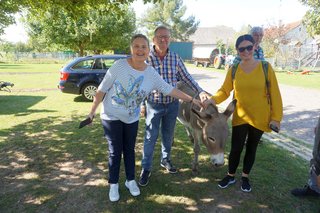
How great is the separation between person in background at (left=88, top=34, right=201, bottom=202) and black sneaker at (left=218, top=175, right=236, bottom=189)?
56.2 inches

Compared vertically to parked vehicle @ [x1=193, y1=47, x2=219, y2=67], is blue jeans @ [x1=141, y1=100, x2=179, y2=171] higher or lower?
lower

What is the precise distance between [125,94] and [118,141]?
0.69 m

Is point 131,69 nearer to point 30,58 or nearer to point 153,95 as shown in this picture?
point 153,95

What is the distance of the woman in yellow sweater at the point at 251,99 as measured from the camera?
3.37m

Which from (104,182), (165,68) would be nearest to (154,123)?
(165,68)

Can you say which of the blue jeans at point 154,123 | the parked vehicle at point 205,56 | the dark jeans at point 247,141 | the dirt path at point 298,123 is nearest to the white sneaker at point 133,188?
the blue jeans at point 154,123

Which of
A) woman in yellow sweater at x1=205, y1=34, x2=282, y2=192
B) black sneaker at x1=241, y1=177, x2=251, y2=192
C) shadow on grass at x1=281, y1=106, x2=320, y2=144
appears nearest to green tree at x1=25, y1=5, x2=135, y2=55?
shadow on grass at x1=281, y1=106, x2=320, y2=144

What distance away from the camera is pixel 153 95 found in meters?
3.85

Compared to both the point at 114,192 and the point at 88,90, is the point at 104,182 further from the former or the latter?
the point at 88,90

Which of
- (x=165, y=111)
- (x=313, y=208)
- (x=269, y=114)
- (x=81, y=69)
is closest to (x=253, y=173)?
(x=313, y=208)

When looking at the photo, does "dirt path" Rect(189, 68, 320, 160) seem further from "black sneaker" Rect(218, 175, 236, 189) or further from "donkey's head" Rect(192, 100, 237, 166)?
"donkey's head" Rect(192, 100, 237, 166)

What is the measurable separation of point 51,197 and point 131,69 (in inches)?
88.4

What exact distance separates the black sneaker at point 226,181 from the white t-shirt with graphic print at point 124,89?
1.82 m

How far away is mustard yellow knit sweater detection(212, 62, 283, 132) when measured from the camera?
11.1ft
